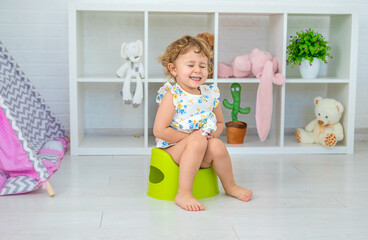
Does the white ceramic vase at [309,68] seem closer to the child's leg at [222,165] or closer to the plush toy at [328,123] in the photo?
the plush toy at [328,123]

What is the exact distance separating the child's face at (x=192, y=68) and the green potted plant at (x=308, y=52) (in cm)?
102

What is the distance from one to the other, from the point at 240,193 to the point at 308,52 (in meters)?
1.18

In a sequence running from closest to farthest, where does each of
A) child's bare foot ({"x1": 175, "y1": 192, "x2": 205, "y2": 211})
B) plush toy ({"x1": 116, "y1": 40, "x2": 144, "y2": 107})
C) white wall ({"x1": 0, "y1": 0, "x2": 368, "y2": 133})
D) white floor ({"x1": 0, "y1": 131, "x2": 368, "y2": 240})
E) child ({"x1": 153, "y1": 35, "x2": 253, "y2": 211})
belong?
1. white floor ({"x1": 0, "y1": 131, "x2": 368, "y2": 240})
2. child's bare foot ({"x1": 175, "y1": 192, "x2": 205, "y2": 211})
3. child ({"x1": 153, "y1": 35, "x2": 253, "y2": 211})
4. plush toy ({"x1": 116, "y1": 40, "x2": 144, "y2": 107})
5. white wall ({"x1": 0, "y1": 0, "x2": 368, "y2": 133})

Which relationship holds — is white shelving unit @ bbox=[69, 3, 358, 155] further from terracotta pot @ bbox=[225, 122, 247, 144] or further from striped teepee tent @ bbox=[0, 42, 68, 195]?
striped teepee tent @ bbox=[0, 42, 68, 195]

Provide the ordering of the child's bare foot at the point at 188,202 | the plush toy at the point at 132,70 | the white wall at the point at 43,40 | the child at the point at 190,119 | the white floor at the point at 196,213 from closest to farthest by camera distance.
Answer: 1. the white floor at the point at 196,213
2. the child's bare foot at the point at 188,202
3. the child at the point at 190,119
4. the plush toy at the point at 132,70
5. the white wall at the point at 43,40

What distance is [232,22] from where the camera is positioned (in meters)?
3.25

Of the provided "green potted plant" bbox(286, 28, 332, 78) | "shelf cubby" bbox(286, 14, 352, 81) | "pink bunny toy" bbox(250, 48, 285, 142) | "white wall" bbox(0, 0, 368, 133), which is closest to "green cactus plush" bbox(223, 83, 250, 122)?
"pink bunny toy" bbox(250, 48, 285, 142)

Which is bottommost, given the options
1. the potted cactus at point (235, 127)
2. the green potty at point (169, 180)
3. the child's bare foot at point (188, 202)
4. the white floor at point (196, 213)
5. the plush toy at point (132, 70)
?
the white floor at point (196, 213)

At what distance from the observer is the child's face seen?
2.00 meters

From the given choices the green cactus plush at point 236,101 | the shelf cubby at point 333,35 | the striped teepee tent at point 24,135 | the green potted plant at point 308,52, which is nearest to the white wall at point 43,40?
the shelf cubby at point 333,35

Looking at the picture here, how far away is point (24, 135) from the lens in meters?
2.35

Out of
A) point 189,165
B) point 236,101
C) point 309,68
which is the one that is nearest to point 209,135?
point 189,165

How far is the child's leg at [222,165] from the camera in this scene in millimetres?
1987

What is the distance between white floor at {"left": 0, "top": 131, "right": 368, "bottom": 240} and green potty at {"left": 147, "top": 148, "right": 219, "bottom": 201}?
0.13 feet
